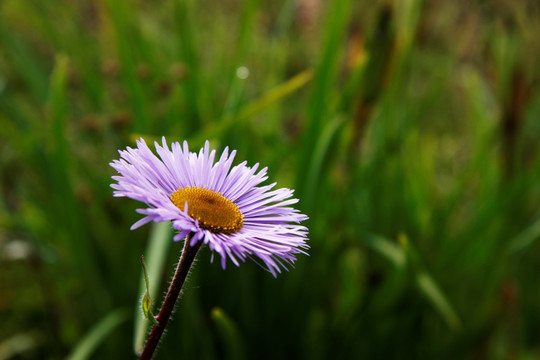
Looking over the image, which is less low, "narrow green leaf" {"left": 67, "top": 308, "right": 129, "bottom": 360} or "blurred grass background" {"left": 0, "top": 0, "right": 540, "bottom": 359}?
"blurred grass background" {"left": 0, "top": 0, "right": 540, "bottom": 359}

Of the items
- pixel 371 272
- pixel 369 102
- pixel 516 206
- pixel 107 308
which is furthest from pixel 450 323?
pixel 107 308

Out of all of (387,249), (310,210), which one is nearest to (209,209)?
(310,210)

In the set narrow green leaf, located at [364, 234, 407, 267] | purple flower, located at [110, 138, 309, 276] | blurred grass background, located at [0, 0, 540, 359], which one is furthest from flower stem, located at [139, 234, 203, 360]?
narrow green leaf, located at [364, 234, 407, 267]

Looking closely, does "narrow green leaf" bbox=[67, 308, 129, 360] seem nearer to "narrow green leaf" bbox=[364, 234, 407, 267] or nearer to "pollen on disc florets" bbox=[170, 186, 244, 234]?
"narrow green leaf" bbox=[364, 234, 407, 267]

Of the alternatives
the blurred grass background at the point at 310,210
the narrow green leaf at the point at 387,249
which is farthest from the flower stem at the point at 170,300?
the narrow green leaf at the point at 387,249

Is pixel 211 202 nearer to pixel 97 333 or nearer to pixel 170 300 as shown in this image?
pixel 170 300

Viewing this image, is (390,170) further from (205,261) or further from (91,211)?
(91,211)

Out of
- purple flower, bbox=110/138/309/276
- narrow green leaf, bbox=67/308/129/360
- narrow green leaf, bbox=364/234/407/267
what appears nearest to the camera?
purple flower, bbox=110/138/309/276
